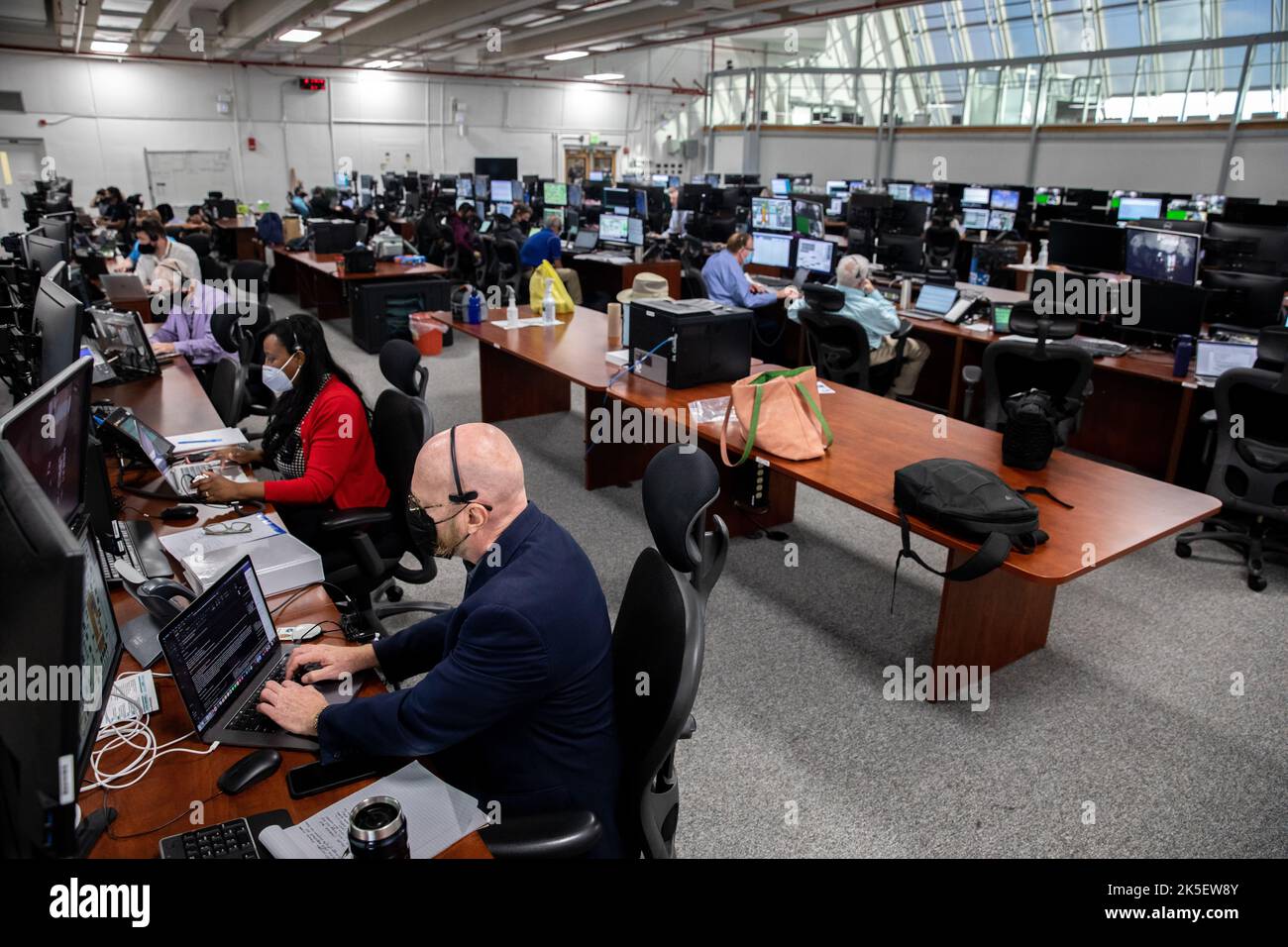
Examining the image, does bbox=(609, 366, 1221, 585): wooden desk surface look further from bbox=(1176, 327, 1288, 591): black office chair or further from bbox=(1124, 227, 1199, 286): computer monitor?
bbox=(1124, 227, 1199, 286): computer monitor

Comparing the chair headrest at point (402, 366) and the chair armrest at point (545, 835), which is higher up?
the chair headrest at point (402, 366)

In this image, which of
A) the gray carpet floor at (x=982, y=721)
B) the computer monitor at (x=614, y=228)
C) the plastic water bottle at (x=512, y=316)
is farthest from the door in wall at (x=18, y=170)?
the gray carpet floor at (x=982, y=721)

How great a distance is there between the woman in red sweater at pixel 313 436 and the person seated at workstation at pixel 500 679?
4.03 feet

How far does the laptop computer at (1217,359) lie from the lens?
4500 millimetres

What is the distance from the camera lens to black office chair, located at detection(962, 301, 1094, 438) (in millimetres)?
3646

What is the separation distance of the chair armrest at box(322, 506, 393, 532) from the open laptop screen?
0.97m

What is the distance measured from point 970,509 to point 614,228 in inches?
341

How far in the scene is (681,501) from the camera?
7.76ft

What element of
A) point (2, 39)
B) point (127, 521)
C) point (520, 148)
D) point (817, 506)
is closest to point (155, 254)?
point (127, 521)

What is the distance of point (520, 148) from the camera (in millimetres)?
20234

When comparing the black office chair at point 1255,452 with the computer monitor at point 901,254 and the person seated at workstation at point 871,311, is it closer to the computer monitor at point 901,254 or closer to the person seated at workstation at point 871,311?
the person seated at workstation at point 871,311

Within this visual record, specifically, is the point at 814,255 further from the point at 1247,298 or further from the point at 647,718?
the point at 647,718

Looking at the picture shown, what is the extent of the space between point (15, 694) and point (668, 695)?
0.95 m
